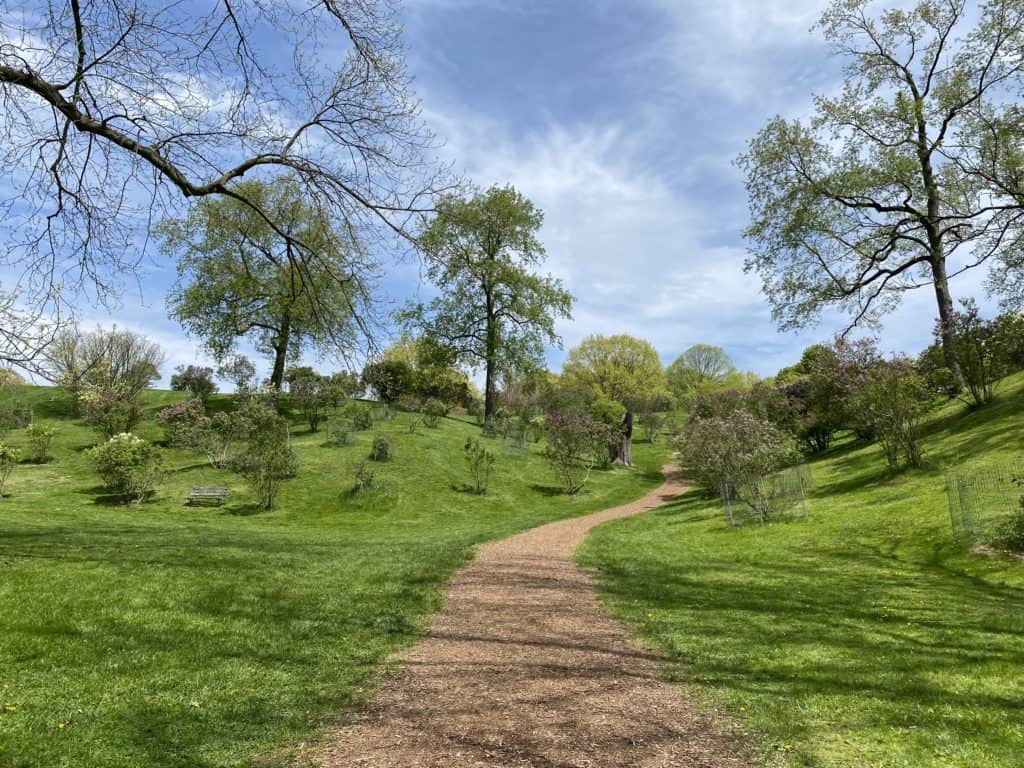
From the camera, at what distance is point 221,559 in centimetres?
1049

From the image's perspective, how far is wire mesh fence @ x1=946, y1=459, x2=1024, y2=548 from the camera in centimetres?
1059

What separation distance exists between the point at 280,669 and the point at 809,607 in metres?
7.01

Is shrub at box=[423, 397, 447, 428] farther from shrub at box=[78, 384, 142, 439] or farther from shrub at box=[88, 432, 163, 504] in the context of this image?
shrub at box=[88, 432, 163, 504]

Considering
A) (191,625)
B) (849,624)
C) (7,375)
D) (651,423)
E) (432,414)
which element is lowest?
(849,624)

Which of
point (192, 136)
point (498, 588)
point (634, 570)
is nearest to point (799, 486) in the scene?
point (634, 570)

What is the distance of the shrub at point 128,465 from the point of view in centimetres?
2022

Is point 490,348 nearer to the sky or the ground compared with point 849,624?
nearer to the sky

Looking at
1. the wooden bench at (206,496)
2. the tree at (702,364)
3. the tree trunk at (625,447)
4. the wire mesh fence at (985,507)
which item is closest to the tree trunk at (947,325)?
the wire mesh fence at (985,507)

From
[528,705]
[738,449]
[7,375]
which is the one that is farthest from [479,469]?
[528,705]

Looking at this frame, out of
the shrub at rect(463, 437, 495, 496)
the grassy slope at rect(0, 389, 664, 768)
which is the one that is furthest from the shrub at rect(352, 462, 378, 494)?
the shrub at rect(463, 437, 495, 496)

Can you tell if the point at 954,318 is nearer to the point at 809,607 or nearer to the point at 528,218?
the point at 809,607

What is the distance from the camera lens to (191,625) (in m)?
6.62

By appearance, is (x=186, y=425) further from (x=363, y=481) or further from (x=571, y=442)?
(x=571, y=442)

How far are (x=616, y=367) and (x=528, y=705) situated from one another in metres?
59.8
